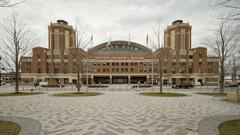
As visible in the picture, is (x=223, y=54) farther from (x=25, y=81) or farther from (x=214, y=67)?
(x=25, y=81)

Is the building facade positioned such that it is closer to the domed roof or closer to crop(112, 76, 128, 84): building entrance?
crop(112, 76, 128, 84): building entrance

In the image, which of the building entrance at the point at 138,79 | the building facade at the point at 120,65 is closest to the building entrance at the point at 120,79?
the building facade at the point at 120,65

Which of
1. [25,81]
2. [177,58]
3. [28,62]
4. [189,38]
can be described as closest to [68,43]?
[28,62]

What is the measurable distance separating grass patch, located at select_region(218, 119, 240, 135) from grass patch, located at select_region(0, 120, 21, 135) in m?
10.5

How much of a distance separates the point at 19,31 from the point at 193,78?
7496 cm

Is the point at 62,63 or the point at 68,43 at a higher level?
the point at 68,43

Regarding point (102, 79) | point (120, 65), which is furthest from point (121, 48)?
point (102, 79)

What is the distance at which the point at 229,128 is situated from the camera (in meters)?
9.64

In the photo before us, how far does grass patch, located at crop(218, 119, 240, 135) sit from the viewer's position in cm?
887

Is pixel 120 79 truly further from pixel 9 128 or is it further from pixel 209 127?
pixel 9 128

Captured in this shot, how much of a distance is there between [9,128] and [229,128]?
12052 mm

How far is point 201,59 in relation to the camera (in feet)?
277

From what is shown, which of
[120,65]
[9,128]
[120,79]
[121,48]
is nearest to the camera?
[9,128]

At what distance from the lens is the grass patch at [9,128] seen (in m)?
8.84
